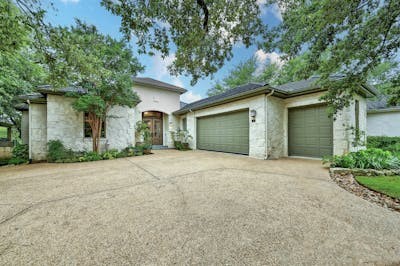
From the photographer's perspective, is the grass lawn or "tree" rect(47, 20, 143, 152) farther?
"tree" rect(47, 20, 143, 152)

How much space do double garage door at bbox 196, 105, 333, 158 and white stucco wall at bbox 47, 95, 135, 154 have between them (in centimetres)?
501

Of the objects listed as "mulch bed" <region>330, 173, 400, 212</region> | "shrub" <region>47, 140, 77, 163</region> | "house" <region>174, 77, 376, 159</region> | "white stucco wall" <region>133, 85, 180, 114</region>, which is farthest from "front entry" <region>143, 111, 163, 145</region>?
"mulch bed" <region>330, 173, 400, 212</region>

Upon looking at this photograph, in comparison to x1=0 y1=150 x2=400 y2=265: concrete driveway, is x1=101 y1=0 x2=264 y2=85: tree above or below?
above

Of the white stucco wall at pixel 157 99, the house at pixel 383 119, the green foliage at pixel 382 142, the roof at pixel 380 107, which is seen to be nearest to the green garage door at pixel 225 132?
the white stucco wall at pixel 157 99

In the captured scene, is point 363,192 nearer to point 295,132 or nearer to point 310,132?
point 310,132

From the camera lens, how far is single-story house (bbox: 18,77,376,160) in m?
6.16

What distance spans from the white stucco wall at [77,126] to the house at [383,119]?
1432cm

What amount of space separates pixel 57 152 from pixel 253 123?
889cm

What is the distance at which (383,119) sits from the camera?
9562 mm

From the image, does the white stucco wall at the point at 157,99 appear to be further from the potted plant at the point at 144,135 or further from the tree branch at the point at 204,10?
the tree branch at the point at 204,10

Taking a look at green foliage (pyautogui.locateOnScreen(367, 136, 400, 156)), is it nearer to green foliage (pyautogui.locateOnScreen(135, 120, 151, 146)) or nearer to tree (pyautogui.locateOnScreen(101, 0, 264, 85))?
tree (pyautogui.locateOnScreen(101, 0, 264, 85))

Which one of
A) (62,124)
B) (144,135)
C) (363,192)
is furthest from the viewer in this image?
(144,135)

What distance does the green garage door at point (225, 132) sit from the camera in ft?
25.3

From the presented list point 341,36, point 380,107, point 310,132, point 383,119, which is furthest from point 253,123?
point 383,119
